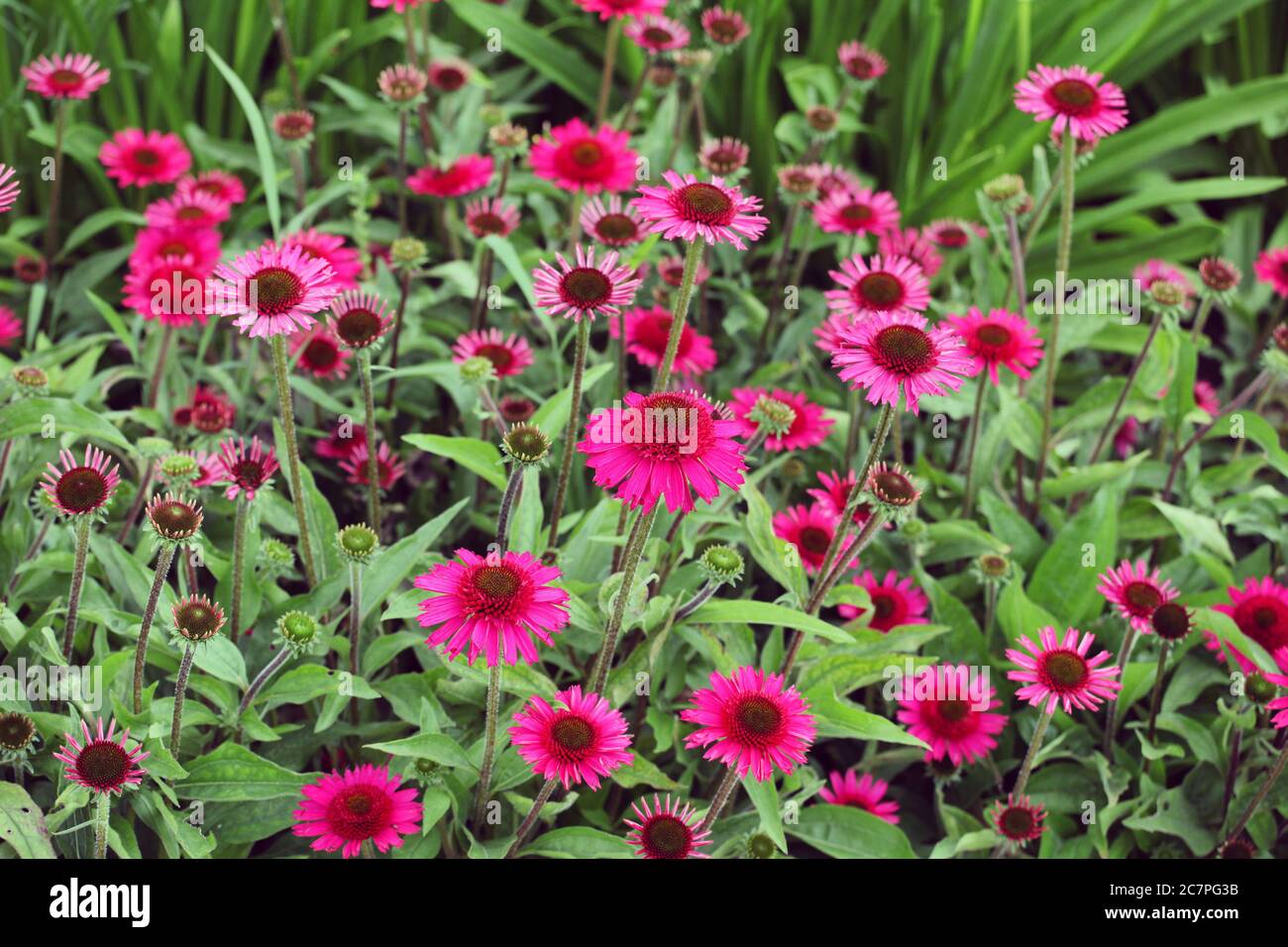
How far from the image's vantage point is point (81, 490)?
1.49m

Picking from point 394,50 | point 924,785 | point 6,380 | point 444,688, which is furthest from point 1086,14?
point 6,380

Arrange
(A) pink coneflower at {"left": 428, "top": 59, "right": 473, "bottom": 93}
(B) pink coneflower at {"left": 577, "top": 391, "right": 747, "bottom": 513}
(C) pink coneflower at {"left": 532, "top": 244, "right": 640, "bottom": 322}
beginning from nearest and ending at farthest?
(B) pink coneflower at {"left": 577, "top": 391, "right": 747, "bottom": 513} → (C) pink coneflower at {"left": 532, "top": 244, "right": 640, "bottom": 322} → (A) pink coneflower at {"left": 428, "top": 59, "right": 473, "bottom": 93}

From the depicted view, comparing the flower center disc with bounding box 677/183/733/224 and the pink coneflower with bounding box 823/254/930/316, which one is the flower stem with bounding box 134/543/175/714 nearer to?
the flower center disc with bounding box 677/183/733/224

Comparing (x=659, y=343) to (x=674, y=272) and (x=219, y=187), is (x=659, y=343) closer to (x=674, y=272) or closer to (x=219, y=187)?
(x=674, y=272)

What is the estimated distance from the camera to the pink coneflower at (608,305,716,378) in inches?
89.0

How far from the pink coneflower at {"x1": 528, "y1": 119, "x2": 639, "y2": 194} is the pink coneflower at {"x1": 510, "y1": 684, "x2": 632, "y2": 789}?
114 cm

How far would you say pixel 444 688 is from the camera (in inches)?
70.6

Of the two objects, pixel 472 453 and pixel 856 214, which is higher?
pixel 856 214

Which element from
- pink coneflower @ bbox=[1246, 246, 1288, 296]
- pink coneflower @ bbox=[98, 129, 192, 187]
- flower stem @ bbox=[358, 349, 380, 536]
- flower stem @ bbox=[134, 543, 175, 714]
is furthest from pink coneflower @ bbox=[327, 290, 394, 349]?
pink coneflower @ bbox=[1246, 246, 1288, 296]

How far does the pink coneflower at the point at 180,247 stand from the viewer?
2314 mm

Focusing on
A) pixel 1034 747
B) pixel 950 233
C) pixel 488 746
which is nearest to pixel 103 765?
pixel 488 746

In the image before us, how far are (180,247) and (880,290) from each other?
4.09ft

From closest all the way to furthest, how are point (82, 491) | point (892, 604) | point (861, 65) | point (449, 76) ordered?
point (82, 491)
point (892, 604)
point (861, 65)
point (449, 76)
